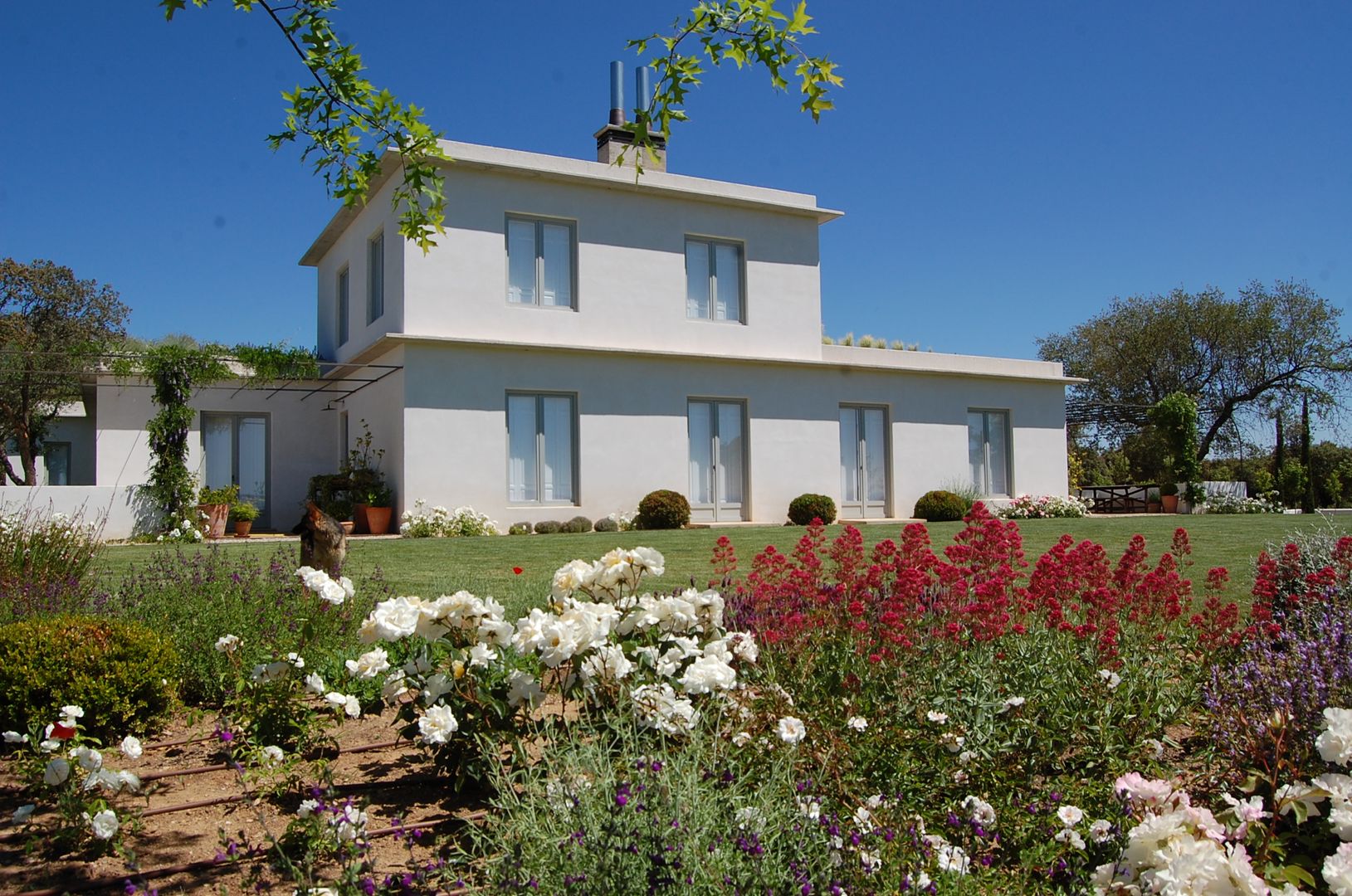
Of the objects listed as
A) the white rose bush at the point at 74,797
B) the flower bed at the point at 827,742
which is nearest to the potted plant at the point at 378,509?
the flower bed at the point at 827,742

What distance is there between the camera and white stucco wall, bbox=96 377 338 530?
56.5 feet

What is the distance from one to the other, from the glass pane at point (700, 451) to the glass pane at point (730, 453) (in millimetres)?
208

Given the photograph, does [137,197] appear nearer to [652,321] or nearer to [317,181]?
[652,321]

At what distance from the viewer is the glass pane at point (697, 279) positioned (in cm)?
1870

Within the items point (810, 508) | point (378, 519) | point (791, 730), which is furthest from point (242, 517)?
point (791, 730)

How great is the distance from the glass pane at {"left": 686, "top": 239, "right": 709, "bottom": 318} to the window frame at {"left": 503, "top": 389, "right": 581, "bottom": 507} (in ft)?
10.8

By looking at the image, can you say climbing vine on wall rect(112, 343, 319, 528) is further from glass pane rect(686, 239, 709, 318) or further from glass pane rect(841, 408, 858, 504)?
glass pane rect(841, 408, 858, 504)

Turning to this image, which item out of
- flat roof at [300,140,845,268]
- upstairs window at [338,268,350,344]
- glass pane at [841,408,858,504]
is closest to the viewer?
flat roof at [300,140,845,268]

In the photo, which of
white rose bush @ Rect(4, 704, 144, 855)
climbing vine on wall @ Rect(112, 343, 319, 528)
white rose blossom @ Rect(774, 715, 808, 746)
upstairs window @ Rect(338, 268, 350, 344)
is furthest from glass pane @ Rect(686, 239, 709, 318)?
white rose blossom @ Rect(774, 715, 808, 746)

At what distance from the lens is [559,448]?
17156 millimetres

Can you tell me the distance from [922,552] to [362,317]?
15.9 meters

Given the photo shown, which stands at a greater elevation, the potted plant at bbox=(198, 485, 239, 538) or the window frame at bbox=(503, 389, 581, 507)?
the window frame at bbox=(503, 389, 581, 507)

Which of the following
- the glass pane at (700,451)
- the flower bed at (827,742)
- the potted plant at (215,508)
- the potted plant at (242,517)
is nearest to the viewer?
the flower bed at (827,742)

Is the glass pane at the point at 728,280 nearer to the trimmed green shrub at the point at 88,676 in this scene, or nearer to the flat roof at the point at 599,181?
the flat roof at the point at 599,181
